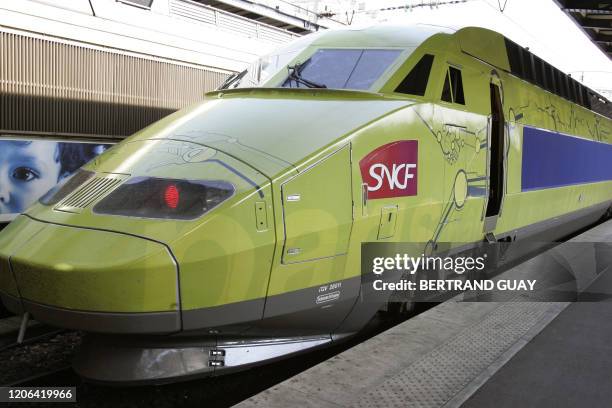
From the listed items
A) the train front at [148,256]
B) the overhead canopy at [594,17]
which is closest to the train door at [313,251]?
the train front at [148,256]

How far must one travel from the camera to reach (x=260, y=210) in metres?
3.21

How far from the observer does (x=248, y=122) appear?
3.82 meters

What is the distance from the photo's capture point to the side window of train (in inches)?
190

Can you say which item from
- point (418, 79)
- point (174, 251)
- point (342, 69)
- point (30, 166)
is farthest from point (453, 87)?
point (30, 166)

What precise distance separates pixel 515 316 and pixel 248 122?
2.44 metres

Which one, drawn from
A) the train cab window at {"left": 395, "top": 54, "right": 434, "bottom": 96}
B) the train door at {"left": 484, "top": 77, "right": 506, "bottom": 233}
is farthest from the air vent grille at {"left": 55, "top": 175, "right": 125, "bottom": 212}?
the train door at {"left": 484, "top": 77, "right": 506, "bottom": 233}

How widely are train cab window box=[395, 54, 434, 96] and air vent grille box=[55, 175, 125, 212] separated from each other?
2.13 meters

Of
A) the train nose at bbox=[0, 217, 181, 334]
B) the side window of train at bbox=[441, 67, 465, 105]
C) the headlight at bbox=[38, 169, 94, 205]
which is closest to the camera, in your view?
the train nose at bbox=[0, 217, 181, 334]

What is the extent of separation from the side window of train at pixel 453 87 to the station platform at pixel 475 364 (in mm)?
1661

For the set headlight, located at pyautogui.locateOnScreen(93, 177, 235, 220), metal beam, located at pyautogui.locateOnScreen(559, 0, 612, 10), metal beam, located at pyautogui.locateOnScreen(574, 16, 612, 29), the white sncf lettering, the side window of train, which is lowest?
headlight, located at pyautogui.locateOnScreen(93, 177, 235, 220)

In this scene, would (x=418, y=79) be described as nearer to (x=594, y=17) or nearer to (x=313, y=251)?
(x=313, y=251)

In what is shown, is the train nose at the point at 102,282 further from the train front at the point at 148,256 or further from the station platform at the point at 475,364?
the station platform at the point at 475,364

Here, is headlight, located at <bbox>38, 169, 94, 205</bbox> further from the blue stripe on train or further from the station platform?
the blue stripe on train

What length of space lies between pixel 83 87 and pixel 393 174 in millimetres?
5411
